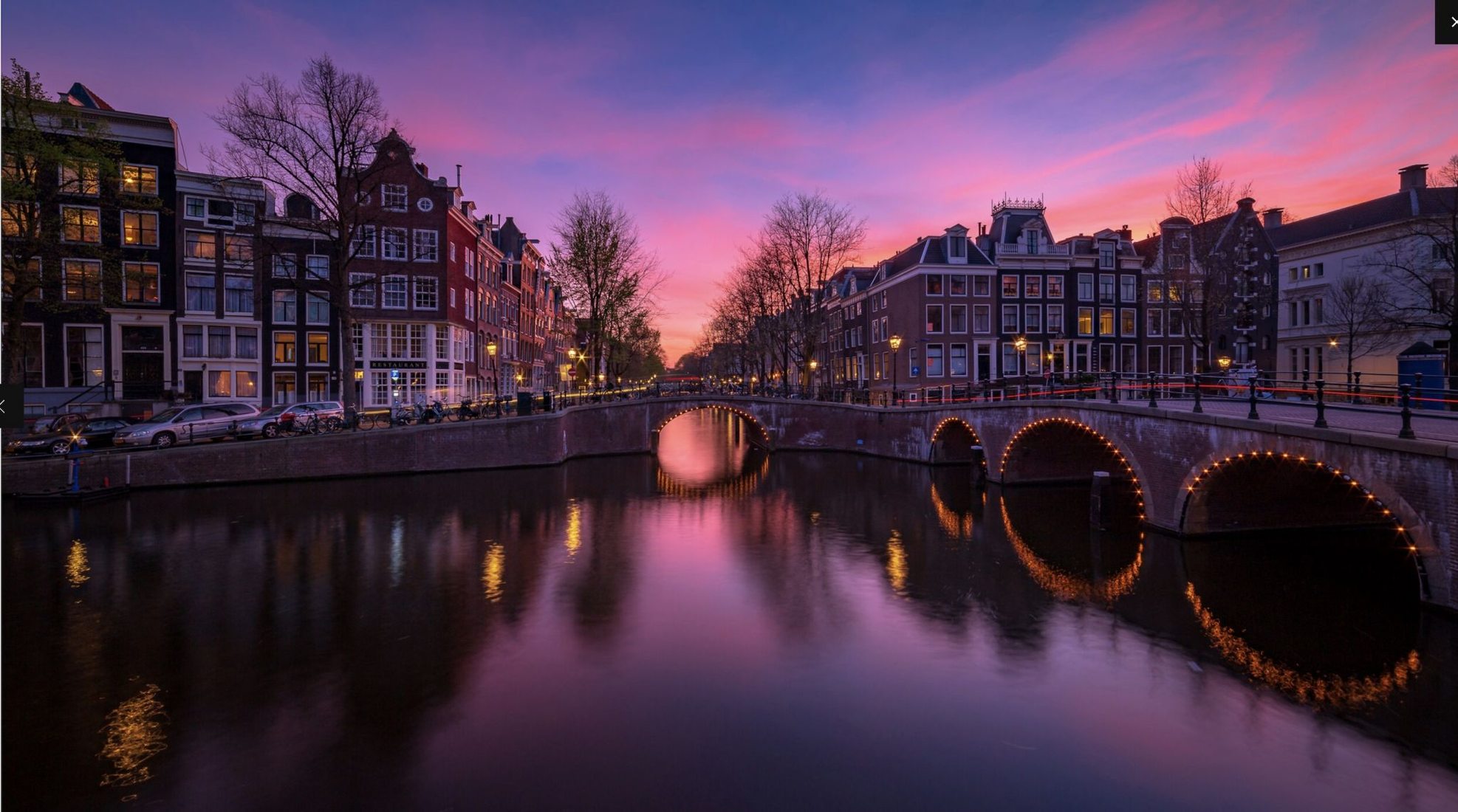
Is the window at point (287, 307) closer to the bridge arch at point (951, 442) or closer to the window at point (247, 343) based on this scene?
the window at point (247, 343)

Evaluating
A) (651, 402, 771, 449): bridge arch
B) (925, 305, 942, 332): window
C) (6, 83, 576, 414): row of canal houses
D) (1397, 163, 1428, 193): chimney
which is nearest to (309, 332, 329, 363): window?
(6, 83, 576, 414): row of canal houses

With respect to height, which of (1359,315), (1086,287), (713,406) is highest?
(1086,287)

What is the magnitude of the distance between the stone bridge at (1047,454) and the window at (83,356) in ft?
56.5

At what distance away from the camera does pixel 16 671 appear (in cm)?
1114

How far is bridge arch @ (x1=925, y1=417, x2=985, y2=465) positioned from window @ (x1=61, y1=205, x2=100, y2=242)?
46.7 meters

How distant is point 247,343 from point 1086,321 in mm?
57344

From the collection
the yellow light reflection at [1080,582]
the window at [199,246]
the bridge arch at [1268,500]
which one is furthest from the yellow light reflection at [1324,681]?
the window at [199,246]

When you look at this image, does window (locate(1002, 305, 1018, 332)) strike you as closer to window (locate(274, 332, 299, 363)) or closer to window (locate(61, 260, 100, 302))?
window (locate(274, 332, 299, 363))

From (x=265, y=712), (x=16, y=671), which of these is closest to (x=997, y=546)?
(x=265, y=712)

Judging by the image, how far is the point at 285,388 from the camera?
43.9 metres

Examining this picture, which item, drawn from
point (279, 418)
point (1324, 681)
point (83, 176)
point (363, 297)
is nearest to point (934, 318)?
point (363, 297)

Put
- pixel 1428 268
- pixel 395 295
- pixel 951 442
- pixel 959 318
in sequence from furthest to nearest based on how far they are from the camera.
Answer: pixel 959 318, pixel 395 295, pixel 951 442, pixel 1428 268

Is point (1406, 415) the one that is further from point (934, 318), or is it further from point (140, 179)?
point (140, 179)

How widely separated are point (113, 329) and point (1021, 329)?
5803cm
